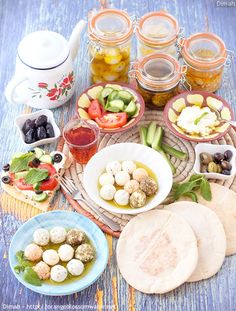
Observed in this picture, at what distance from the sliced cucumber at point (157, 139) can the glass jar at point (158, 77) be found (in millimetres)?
141

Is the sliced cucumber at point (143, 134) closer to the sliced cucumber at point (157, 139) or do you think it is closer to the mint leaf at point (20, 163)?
the sliced cucumber at point (157, 139)

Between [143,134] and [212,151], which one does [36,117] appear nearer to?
[143,134]

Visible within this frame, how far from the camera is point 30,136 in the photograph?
2316 mm

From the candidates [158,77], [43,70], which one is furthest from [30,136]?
[158,77]

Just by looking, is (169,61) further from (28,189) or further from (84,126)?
(28,189)

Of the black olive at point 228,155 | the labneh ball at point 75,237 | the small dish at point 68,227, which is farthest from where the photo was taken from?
the black olive at point 228,155

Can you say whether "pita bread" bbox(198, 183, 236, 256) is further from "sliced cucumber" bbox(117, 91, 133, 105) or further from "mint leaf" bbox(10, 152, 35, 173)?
"mint leaf" bbox(10, 152, 35, 173)

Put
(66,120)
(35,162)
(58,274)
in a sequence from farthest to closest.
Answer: (66,120)
(35,162)
(58,274)

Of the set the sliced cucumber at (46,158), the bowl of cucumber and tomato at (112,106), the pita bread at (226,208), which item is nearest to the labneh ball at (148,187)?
the pita bread at (226,208)

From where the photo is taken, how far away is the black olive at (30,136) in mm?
2318

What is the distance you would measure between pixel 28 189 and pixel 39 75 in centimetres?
47

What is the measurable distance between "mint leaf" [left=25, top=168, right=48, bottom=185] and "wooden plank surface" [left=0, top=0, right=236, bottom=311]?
0.36ft

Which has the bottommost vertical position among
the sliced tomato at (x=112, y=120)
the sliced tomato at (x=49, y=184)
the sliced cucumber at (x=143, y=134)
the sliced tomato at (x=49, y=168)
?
the sliced tomato at (x=49, y=184)

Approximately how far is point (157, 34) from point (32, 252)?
110cm
